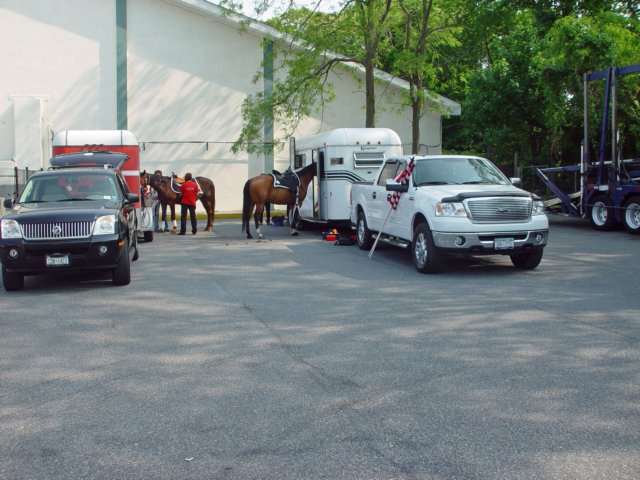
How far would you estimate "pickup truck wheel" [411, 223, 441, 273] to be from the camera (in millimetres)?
13062

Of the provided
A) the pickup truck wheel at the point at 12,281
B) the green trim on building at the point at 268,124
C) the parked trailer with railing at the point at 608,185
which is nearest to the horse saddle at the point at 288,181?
the parked trailer with railing at the point at 608,185

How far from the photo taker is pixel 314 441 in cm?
514

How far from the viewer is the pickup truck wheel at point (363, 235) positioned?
56.6ft

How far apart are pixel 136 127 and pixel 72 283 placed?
66.0ft

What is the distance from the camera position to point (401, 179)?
14719mm

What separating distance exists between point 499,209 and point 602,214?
33.9ft

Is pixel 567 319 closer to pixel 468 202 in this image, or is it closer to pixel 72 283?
pixel 468 202

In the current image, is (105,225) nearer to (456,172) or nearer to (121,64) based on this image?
(456,172)

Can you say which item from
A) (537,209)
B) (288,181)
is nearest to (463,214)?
(537,209)

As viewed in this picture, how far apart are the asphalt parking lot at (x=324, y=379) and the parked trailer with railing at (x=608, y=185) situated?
353 inches

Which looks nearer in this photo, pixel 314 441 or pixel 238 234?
pixel 314 441

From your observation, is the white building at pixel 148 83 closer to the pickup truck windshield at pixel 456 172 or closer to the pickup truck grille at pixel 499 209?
the pickup truck windshield at pixel 456 172

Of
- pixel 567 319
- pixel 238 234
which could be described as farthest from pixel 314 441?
pixel 238 234

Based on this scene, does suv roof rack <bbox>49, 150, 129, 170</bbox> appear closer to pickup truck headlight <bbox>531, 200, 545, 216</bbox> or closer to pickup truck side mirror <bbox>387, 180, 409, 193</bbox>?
pickup truck side mirror <bbox>387, 180, 409, 193</bbox>
